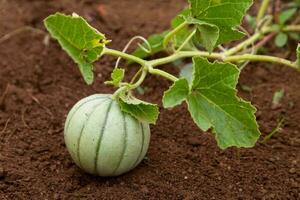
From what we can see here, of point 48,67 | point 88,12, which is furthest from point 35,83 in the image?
point 88,12

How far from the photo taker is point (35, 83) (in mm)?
3217

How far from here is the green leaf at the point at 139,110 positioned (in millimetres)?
2334

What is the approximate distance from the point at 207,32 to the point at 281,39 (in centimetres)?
119

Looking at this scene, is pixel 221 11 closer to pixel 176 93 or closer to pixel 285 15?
pixel 176 93

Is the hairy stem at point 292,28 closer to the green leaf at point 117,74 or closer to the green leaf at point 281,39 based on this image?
the green leaf at point 281,39

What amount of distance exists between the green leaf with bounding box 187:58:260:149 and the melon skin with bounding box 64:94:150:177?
291 mm

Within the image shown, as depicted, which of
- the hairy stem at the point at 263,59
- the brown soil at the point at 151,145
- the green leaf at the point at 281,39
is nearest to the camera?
the brown soil at the point at 151,145

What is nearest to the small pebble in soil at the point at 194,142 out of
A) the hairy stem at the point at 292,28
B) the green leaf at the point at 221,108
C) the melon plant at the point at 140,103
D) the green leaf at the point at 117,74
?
the melon plant at the point at 140,103

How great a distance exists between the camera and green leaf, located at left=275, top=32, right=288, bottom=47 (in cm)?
344

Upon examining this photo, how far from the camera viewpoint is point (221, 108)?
2.31 metres

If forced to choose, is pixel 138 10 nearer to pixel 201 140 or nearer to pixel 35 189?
pixel 201 140

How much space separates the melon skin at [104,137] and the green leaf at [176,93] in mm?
254

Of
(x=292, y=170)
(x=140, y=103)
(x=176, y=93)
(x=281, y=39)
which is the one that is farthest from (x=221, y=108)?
(x=281, y=39)

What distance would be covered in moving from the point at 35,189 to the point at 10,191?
0.10m
